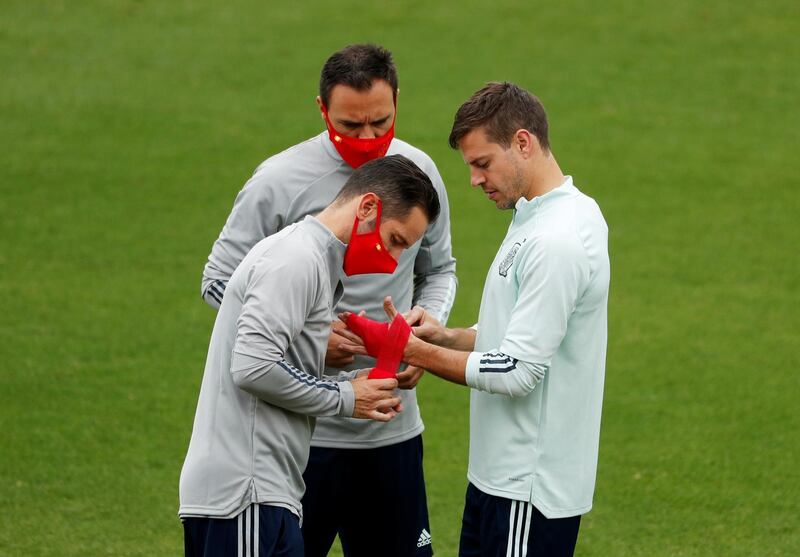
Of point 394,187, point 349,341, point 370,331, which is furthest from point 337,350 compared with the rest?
point 394,187

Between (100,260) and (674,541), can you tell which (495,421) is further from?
(100,260)

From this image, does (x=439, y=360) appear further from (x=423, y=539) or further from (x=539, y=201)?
(x=423, y=539)

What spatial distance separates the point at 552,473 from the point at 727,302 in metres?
6.47

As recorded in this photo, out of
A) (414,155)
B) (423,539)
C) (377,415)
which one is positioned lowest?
(423,539)

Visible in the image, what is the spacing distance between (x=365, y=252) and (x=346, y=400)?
19.3 inches

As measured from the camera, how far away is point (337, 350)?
4215 millimetres

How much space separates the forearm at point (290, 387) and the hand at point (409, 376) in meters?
0.40

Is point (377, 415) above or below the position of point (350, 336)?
below

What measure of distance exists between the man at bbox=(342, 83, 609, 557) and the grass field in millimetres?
2383

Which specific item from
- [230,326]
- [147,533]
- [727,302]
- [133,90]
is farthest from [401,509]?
[133,90]

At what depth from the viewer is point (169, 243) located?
36.4 feet

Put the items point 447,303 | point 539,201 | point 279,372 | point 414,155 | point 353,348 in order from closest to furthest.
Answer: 1. point 279,372
2. point 539,201
3. point 353,348
4. point 414,155
5. point 447,303

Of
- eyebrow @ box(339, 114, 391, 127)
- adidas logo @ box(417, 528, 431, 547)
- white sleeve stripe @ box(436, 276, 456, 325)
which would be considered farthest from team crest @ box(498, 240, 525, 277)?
adidas logo @ box(417, 528, 431, 547)

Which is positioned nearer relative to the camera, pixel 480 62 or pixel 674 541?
pixel 674 541
